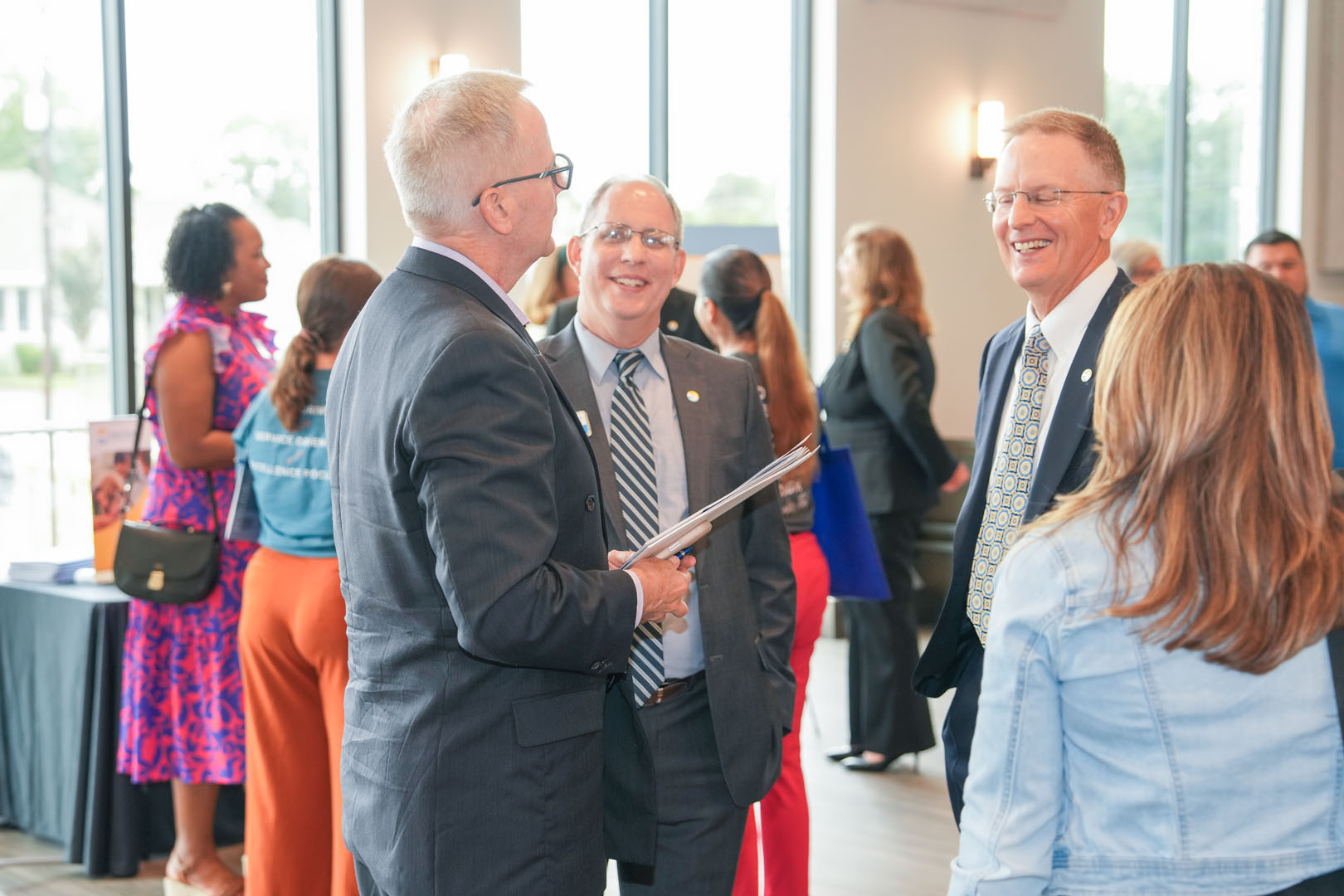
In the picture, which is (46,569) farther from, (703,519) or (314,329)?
(703,519)

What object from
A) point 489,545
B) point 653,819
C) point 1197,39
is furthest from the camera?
point 1197,39

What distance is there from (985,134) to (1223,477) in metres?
6.42

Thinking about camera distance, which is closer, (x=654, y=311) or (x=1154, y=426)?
(x=1154, y=426)

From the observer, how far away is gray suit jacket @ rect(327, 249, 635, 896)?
57.8 inches

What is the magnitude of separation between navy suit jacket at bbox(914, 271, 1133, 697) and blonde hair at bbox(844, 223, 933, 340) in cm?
231

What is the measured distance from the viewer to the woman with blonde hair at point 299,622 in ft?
9.62

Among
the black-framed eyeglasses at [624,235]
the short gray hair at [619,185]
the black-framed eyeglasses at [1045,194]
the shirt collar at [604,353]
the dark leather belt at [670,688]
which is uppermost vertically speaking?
the short gray hair at [619,185]

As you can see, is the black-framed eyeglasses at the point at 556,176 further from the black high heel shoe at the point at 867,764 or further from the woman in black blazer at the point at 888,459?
the black high heel shoe at the point at 867,764

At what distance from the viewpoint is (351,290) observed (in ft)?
9.87

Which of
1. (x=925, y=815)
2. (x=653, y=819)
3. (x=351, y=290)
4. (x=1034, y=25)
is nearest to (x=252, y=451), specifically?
(x=351, y=290)

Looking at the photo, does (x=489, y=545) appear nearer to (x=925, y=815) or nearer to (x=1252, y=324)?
(x=1252, y=324)

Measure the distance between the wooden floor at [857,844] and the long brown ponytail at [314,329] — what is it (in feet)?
4.87

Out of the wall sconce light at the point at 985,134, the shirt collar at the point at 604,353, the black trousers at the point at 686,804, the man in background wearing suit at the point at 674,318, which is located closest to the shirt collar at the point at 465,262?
the shirt collar at the point at 604,353

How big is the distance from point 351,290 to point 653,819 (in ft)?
5.34
